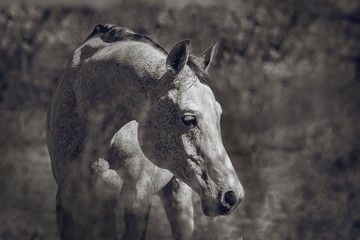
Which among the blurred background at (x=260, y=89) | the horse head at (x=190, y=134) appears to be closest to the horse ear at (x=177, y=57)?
the horse head at (x=190, y=134)

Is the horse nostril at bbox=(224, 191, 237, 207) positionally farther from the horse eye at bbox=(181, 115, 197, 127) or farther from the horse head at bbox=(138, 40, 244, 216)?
the horse eye at bbox=(181, 115, 197, 127)

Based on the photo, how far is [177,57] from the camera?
0.72m

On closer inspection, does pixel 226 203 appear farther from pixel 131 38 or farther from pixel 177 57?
pixel 131 38

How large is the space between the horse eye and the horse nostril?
5.0 inches

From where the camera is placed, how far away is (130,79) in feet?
2.53

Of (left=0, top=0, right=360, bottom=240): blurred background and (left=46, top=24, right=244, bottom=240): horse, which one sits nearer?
(left=46, top=24, right=244, bottom=240): horse

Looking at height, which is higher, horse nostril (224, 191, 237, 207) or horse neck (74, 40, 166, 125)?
horse neck (74, 40, 166, 125)

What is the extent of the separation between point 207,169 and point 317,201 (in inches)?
24.9

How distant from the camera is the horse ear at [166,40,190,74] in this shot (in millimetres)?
714

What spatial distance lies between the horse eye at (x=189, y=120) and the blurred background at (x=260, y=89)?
48cm

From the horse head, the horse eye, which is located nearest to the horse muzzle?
the horse head

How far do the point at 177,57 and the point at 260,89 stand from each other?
61cm

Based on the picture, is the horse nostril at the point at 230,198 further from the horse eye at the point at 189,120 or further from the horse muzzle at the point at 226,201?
the horse eye at the point at 189,120

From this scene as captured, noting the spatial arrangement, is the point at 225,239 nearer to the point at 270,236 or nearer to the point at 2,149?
the point at 270,236
